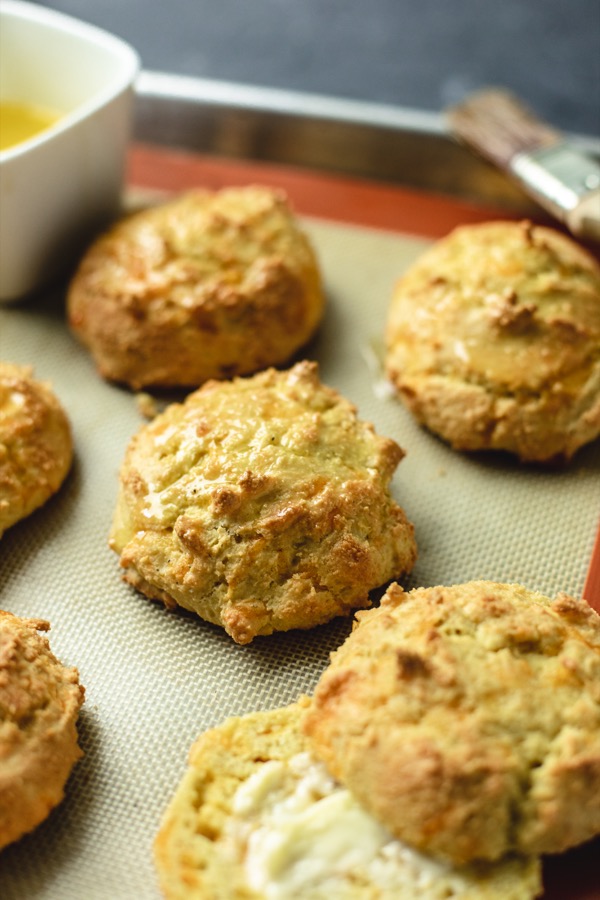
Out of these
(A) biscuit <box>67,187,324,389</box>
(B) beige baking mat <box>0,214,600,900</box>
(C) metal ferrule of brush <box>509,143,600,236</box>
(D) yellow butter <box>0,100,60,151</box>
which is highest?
(C) metal ferrule of brush <box>509,143,600,236</box>

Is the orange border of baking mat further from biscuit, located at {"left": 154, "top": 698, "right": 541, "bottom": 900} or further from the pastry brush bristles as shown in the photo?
biscuit, located at {"left": 154, "top": 698, "right": 541, "bottom": 900}

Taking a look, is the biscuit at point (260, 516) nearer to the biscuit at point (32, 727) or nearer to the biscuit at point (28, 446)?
the biscuit at point (28, 446)

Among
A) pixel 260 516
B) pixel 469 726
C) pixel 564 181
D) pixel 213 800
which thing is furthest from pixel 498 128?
pixel 213 800

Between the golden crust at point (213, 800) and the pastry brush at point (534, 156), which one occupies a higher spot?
the pastry brush at point (534, 156)

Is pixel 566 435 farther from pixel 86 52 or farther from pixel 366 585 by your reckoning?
pixel 86 52

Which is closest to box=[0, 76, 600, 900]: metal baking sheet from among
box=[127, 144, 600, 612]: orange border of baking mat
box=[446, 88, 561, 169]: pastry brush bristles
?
box=[127, 144, 600, 612]: orange border of baking mat

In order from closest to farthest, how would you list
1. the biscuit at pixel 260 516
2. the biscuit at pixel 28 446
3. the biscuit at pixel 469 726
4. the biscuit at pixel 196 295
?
1. the biscuit at pixel 469 726
2. the biscuit at pixel 260 516
3. the biscuit at pixel 28 446
4. the biscuit at pixel 196 295

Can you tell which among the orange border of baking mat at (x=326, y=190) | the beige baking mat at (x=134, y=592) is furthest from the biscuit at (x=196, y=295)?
the orange border of baking mat at (x=326, y=190)

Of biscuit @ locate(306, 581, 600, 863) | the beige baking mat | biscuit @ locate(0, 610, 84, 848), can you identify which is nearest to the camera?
biscuit @ locate(306, 581, 600, 863)
